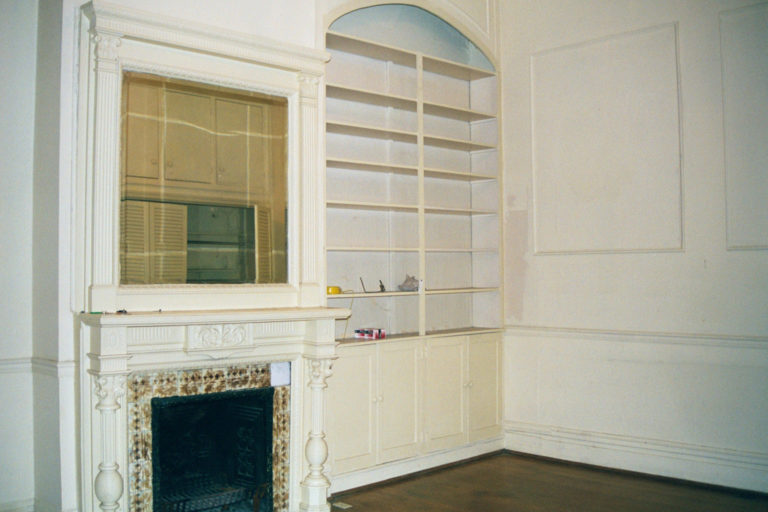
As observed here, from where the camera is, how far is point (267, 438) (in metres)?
4.24

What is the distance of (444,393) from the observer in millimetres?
5379

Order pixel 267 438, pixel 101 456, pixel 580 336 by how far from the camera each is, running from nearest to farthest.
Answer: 1. pixel 101 456
2. pixel 267 438
3. pixel 580 336

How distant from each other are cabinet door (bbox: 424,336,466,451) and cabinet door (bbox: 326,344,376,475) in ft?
1.80

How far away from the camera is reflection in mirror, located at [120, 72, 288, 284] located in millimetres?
3830

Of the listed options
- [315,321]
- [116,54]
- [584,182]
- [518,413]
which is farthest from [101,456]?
[584,182]

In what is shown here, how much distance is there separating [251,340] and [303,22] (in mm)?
2084

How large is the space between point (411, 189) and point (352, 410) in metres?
1.83

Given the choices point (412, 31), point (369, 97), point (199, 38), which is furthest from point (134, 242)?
point (412, 31)

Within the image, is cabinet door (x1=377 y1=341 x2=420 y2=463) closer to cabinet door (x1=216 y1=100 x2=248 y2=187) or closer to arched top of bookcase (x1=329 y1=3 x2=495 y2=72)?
cabinet door (x1=216 y1=100 x2=248 y2=187)

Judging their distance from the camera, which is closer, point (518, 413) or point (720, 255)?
point (720, 255)

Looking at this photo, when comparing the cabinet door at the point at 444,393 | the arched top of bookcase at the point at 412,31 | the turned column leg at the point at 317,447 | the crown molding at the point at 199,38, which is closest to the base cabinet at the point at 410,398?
the cabinet door at the point at 444,393

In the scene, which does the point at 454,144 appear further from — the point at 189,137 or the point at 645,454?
the point at 645,454

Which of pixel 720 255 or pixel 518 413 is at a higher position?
pixel 720 255

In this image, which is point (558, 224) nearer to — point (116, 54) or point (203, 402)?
point (203, 402)
